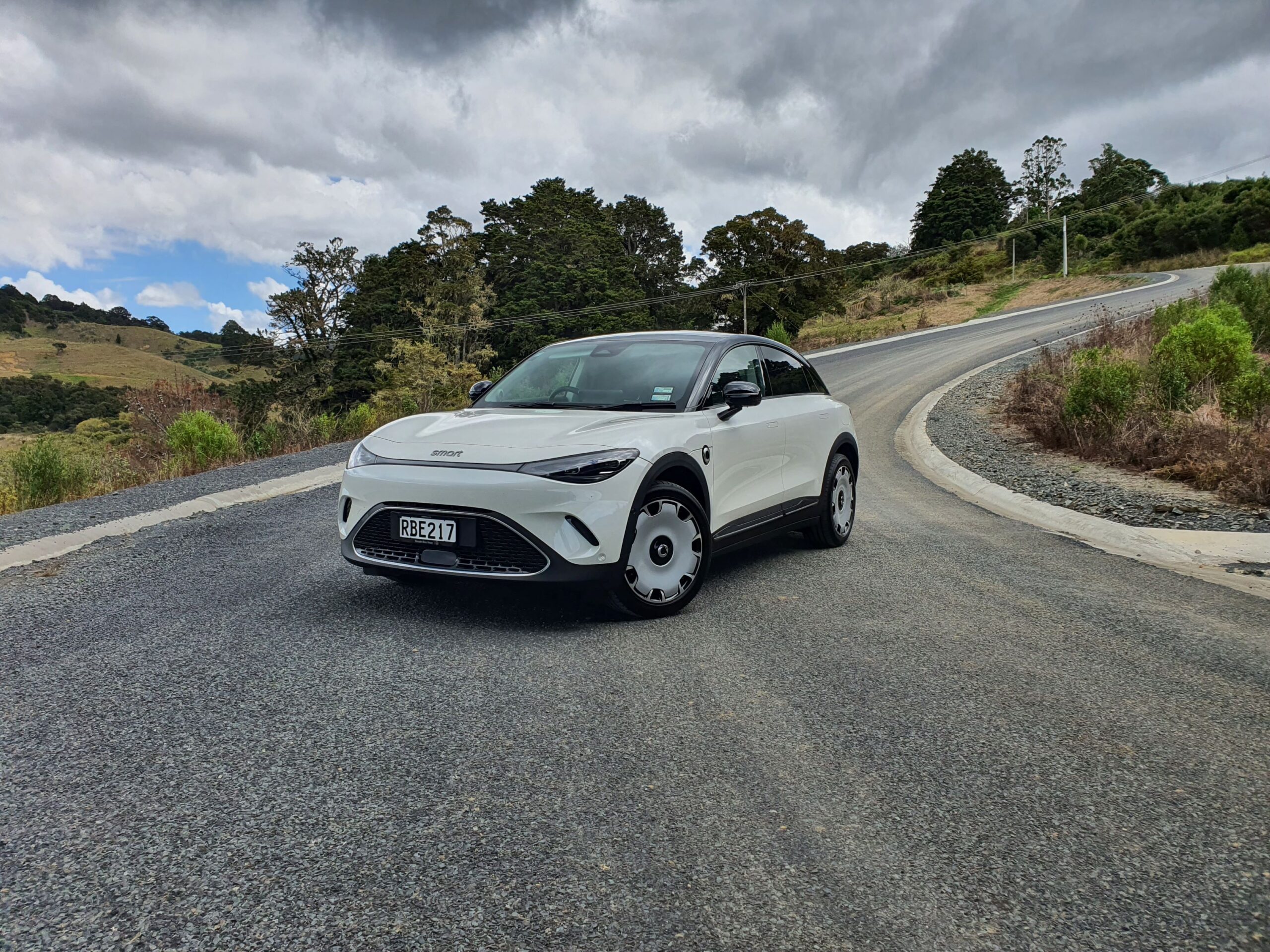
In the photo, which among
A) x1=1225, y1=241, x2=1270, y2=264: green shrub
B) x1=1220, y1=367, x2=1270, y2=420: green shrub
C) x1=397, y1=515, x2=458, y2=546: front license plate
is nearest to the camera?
x1=397, y1=515, x2=458, y2=546: front license plate

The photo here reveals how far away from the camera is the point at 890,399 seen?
20359 mm

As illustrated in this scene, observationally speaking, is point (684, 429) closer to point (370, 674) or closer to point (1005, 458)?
point (370, 674)

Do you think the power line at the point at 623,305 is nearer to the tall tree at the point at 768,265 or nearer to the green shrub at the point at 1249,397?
the tall tree at the point at 768,265

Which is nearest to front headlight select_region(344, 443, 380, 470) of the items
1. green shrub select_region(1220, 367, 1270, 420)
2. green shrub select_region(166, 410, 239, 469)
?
green shrub select_region(166, 410, 239, 469)

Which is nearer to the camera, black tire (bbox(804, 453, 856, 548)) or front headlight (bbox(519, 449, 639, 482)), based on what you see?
front headlight (bbox(519, 449, 639, 482))

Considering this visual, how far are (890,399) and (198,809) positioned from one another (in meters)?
19.6

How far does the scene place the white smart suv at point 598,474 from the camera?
13.6ft

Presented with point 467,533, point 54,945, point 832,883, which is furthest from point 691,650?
point 54,945

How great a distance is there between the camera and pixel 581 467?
4191mm

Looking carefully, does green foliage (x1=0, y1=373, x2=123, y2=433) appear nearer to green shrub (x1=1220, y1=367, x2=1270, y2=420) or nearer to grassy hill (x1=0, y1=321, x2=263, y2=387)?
grassy hill (x1=0, y1=321, x2=263, y2=387)

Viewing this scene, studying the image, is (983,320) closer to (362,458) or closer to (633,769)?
(362,458)

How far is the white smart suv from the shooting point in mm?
4152

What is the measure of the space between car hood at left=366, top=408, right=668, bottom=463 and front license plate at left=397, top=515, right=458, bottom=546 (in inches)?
13.1

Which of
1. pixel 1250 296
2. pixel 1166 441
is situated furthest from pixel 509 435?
pixel 1250 296
